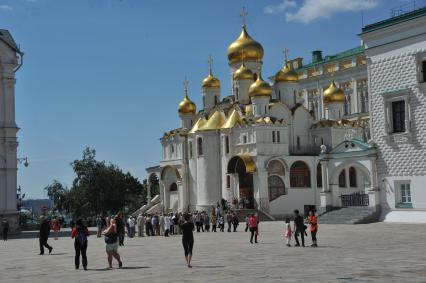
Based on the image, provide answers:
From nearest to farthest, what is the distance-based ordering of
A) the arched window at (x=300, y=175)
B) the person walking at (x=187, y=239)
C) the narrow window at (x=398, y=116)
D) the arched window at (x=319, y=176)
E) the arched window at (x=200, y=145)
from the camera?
the person walking at (x=187, y=239), the narrow window at (x=398, y=116), the arched window at (x=300, y=175), the arched window at (x=319, y=176), the arched window at (x=200, y=145)

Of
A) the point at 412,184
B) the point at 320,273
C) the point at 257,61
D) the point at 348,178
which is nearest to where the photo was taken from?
the point at 320,273

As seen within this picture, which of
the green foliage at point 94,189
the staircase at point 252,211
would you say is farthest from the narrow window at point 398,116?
the green foliage at point 94,189

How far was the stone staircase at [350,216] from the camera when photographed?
114 feet

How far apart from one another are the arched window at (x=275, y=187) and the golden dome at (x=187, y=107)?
13.5 meters

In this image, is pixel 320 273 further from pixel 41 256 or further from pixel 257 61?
pixel 257 61

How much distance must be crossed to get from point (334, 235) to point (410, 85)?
10903mm

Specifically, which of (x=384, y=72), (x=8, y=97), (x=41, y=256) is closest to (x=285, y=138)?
(x=384, y=72)

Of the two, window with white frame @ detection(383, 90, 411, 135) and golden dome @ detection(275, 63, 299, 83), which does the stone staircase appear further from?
golden dome @ detection(275, 63, 299, 83)

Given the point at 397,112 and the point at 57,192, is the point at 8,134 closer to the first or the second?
the point at 397,112

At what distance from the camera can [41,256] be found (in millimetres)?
20812

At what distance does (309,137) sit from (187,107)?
12.1 metres

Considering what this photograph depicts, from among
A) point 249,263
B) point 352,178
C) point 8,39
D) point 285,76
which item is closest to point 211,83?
point 285,76

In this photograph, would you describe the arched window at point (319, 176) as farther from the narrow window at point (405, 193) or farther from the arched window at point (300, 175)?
the narrow window at point (405, 193)

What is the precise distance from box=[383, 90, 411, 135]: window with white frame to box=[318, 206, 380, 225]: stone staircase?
14.2 ft
